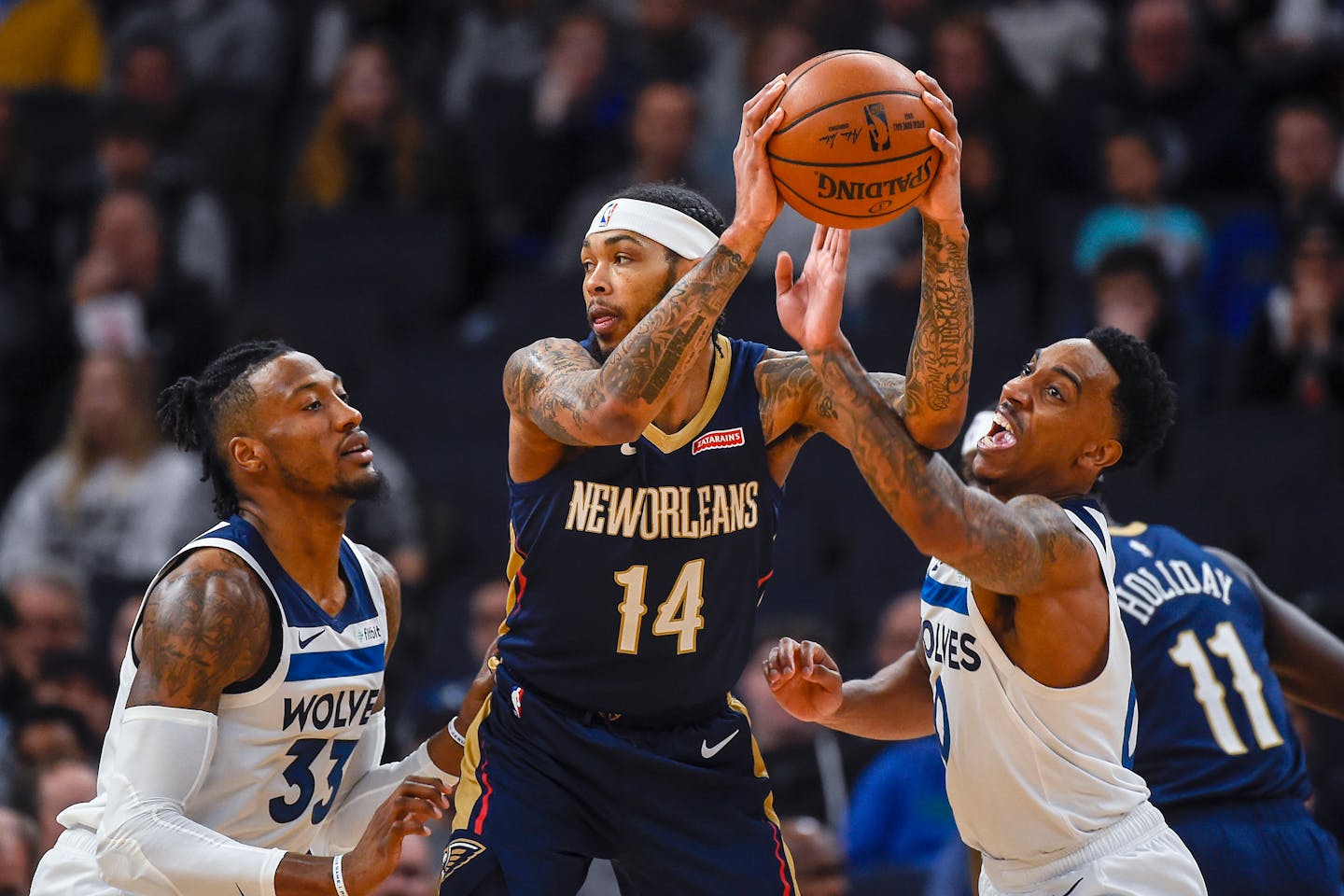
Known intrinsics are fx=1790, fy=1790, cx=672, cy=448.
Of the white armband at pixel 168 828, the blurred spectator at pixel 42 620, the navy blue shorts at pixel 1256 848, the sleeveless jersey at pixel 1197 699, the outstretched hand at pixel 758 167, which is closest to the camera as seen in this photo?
the outstretched hand at pixel 758 167

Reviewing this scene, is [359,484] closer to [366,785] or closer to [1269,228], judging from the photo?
[366,785]

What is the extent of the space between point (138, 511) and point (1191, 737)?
5.83m

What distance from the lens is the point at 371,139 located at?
1082 cm

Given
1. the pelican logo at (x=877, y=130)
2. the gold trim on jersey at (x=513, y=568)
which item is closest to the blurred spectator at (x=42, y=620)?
the gold trim on jersey at (x=513, y=568)

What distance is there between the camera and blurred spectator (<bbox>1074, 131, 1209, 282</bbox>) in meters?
9.39

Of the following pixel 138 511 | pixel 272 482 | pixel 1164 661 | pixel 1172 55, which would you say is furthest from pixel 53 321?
pixel 1164 661

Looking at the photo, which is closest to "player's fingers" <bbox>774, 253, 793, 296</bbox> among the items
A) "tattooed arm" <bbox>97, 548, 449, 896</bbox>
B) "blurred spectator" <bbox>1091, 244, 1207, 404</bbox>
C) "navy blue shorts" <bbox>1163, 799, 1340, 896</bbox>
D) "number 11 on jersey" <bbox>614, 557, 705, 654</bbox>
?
"number 11 on jersey" <bbox>614, 557, 705, 654</bbox>

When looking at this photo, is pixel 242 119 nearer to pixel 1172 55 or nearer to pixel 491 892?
pixel 1172 55

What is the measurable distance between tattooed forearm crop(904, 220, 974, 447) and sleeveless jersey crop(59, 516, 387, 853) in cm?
173

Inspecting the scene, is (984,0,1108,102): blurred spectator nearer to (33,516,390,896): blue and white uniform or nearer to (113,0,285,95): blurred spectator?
(113,0,285,95): blurred spectator

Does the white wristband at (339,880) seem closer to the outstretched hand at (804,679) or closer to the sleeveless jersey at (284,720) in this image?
the sleeveless jersey at (284,720)

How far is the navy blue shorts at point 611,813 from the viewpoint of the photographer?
15.1 feet

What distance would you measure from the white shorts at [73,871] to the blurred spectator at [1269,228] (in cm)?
647

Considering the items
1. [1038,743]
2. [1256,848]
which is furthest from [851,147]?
[1256,848]
